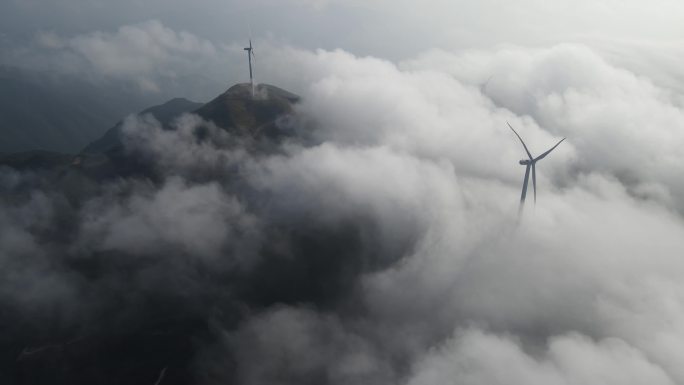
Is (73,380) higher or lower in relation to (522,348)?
lower

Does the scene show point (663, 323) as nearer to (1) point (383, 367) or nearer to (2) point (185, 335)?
(1) point (383, 367)

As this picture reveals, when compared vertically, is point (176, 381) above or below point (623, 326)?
below

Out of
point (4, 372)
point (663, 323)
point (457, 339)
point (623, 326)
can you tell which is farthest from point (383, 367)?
point (4, 372)

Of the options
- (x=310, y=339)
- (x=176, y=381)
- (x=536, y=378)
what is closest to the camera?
(x=536, y=378)

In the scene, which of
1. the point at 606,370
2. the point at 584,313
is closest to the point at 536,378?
the point at 606,370

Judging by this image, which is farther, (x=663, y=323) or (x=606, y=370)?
(x=663, y=323)

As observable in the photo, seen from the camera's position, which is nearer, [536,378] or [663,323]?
[536,378]

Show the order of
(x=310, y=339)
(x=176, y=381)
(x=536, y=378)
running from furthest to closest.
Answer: (x=310, y=339), (x=176, y=381), (x=536, y=378)

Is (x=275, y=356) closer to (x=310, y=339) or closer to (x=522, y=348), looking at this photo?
(x=310, y=339)

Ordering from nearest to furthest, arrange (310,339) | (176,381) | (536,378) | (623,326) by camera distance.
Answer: (536,378)
(176,381)
(623,326)
(310,339)
